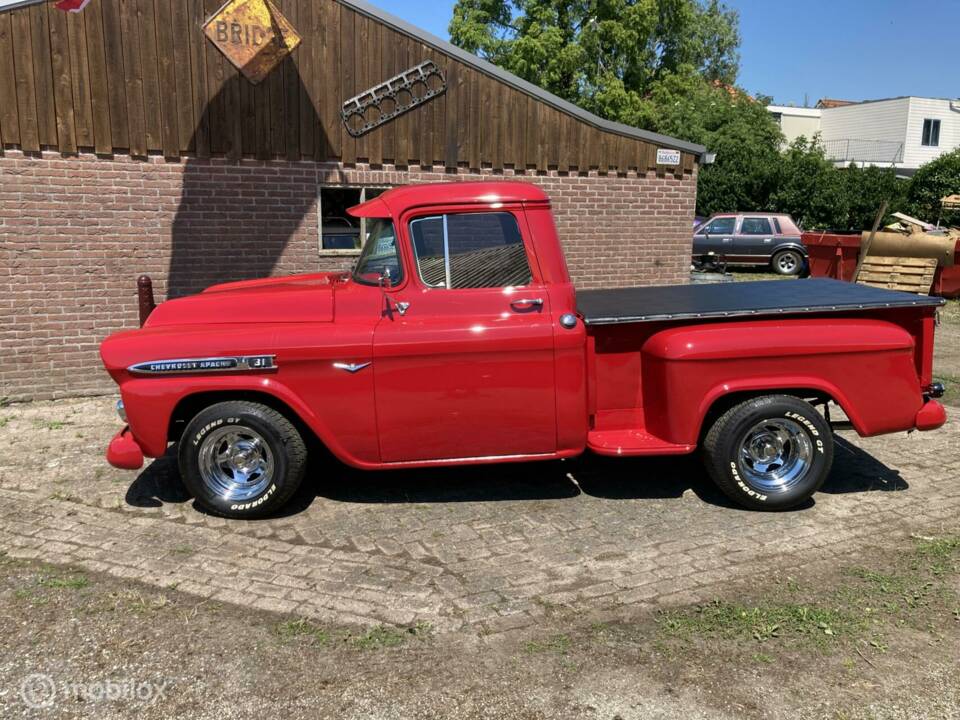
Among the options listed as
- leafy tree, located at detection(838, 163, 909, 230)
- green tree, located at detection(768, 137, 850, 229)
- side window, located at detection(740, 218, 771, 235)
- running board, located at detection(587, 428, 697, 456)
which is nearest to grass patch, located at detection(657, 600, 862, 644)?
running board, located at detection(587, 428, 697, 456)

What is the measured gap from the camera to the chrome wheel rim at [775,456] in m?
5.00

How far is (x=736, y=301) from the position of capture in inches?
210

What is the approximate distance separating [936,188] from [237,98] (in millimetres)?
26258

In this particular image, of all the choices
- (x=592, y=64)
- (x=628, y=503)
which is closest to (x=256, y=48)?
(x=628, y=503)

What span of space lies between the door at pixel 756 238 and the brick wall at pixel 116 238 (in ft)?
43.4

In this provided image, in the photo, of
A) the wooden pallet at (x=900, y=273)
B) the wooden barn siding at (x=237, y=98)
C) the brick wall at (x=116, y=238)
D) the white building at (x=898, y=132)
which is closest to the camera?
the wooden barn siding at (x=237, y=98)

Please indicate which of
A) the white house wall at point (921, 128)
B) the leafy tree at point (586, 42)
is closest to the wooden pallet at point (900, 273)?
the leafy tree at point (586, 42)

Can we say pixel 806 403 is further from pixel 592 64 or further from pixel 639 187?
pixel 592 64

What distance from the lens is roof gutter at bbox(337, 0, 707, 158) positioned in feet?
28.4

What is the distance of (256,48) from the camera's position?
8227mm

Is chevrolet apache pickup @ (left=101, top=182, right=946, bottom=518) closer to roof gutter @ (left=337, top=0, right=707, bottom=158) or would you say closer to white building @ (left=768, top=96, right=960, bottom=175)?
roof gutter @ (left=337, top=0, right=707, bottom=158)

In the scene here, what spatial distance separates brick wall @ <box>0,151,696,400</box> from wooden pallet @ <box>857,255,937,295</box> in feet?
31.2

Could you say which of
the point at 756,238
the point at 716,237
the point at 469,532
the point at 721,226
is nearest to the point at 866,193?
the point at 756,238

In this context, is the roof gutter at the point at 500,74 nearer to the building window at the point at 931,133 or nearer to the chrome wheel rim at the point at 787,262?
the chrome wheel rim at the point at 787,262
